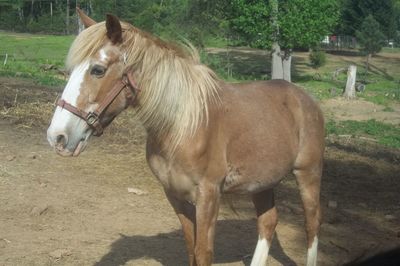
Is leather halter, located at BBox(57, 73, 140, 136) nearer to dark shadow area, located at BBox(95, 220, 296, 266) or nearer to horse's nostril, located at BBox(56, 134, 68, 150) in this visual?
horse's nostril, located at BBox(56, 134, 68, 150)

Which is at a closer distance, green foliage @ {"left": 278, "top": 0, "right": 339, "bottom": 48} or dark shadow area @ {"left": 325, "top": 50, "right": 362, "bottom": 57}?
green foliage @ {"left": 278, "top": 0, "right": 339, "bottom": 48}

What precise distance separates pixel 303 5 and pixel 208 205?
73.8 feet

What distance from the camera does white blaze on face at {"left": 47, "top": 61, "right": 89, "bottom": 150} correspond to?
2930mm

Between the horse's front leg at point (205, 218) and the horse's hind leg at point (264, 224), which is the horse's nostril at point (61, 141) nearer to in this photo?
the horse's front leg at point (205, 218)

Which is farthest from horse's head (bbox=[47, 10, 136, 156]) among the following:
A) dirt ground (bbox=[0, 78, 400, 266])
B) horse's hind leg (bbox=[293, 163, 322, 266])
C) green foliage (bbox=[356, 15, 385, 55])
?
green foliage (bbox=[356, 15, 385, 55])

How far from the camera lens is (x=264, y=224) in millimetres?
4344

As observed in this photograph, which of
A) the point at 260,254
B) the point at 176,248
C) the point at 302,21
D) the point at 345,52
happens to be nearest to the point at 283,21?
the point at 302,21

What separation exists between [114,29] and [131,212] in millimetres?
3086

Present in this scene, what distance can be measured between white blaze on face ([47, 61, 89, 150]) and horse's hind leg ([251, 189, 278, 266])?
1861 mm

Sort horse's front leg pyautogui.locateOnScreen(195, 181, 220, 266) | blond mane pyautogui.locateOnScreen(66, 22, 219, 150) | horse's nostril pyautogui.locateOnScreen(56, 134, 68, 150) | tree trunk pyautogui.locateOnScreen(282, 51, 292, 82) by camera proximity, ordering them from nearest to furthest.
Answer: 1. horse's nostril pyautogui.locateOnScreen(56, 134, 68, 150)
2. blond mane pyautogui.locateOnScreen(66, 22, 219, 150)
3. horse's front leg pyautogui.locateOnScreen(195, 181, 220, 266)
4. tree trunk pyautogui.locateOnScreen(282, 51, 292, 82)

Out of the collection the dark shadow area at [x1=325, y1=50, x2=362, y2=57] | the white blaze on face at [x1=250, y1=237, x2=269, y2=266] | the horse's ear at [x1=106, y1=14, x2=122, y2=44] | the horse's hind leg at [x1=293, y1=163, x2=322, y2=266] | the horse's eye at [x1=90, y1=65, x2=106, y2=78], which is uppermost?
the horse's ear at [x1=106, y1=14, x2=122, y2=44]

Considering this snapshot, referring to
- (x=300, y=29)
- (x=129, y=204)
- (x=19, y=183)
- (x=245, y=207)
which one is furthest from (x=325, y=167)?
(x=300, y=29)

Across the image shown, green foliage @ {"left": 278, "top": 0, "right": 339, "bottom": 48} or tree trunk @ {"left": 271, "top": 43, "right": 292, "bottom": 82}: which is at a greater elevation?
green foliage @ {"left": 278, "top": 0, "right": 339, "bottom": 48}

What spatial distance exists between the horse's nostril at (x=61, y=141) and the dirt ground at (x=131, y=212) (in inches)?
34.4
